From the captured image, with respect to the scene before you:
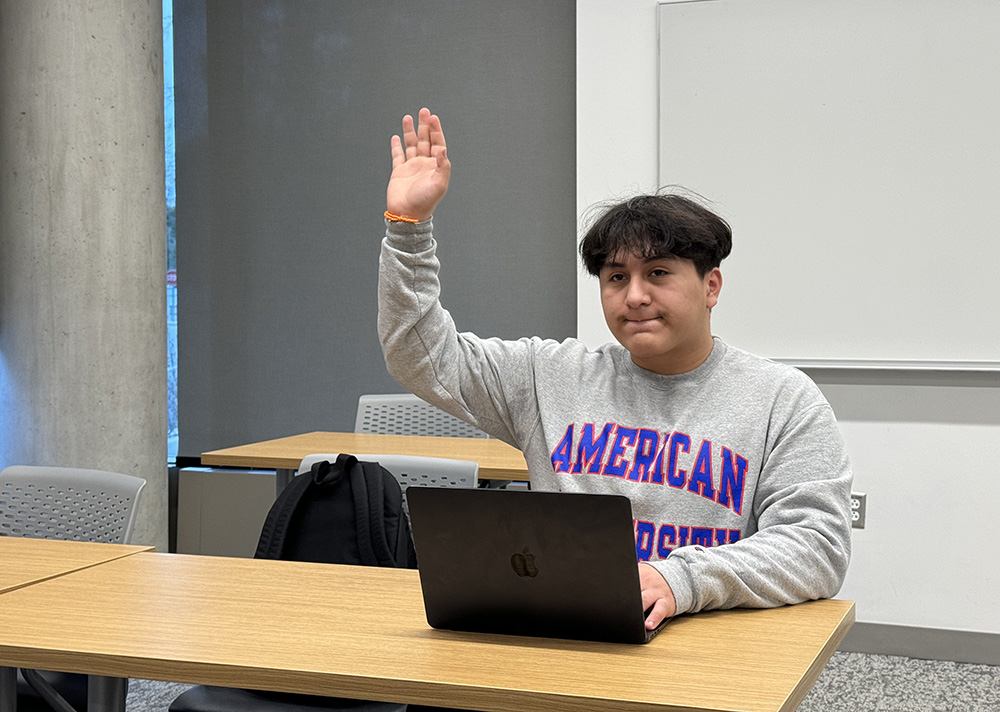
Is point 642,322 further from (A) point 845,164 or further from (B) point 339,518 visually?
(A) point 845,164

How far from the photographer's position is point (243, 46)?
4.64m

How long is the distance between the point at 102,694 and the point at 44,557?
40 centimetres

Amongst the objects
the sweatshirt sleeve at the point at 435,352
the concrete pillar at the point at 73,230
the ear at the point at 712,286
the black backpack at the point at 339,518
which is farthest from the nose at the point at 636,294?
the concrete pillar at the point at 73,230

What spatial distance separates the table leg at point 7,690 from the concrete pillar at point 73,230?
2.34 m

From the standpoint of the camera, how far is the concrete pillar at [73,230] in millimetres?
3895

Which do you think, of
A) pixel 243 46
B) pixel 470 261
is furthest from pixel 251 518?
pixel 243 46

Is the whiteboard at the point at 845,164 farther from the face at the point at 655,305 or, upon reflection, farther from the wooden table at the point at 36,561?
the wooden table at the point at 36,561

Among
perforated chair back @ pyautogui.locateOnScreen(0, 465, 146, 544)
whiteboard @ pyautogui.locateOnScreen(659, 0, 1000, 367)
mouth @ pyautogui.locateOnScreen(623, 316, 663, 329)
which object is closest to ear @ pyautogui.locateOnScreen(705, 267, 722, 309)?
mouth @ pyautogui.locateOnScreen(623, 316, 663, 329)

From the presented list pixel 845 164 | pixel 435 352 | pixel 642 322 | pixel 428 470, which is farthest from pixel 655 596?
pixel 845 164

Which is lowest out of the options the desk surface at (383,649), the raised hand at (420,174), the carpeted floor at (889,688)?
the carpeted floor at (889,688)

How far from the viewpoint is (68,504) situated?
249cm

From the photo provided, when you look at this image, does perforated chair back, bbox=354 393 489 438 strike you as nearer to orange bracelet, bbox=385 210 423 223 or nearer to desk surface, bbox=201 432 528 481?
desk surface, bbox=201 432 528 481

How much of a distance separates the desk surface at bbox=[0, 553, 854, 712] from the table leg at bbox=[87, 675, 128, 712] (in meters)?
0.14

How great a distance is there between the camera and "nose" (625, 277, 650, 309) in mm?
1663
